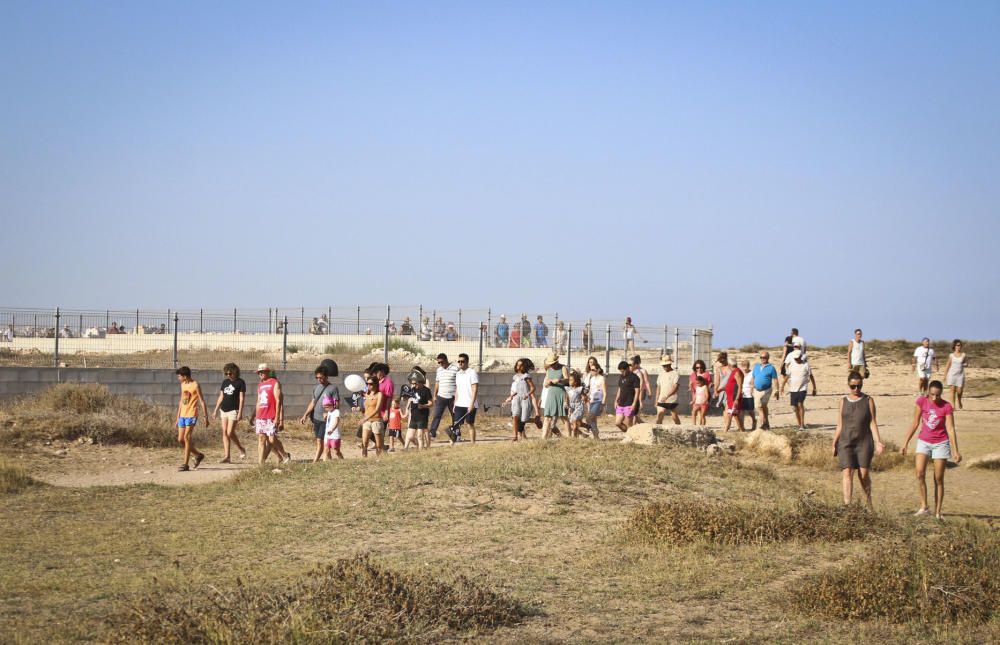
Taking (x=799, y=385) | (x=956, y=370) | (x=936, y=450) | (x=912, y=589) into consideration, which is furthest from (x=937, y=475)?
(x=956, y=370)

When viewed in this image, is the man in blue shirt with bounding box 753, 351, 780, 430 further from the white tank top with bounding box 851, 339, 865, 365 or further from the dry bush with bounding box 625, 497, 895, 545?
the dry bush with bounding box 625, 497, 895, 545

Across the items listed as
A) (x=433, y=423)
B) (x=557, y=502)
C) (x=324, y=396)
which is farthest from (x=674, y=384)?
(x=557, y=502)

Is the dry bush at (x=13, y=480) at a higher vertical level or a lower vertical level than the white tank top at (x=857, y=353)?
lower

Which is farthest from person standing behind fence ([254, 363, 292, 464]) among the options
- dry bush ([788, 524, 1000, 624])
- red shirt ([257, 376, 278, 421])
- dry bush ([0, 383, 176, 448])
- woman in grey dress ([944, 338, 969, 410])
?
woman in grey dress ([944, 338, 969, 410])

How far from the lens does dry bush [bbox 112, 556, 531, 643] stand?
6277 mm

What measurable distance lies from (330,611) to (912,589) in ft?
13.6

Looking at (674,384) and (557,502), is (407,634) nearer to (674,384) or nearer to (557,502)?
(557,502)

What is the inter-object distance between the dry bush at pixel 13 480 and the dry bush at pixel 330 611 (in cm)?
689

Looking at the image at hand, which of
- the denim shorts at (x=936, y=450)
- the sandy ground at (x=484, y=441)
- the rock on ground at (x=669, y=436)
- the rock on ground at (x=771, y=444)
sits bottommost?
the sandy ground at (x=484, y=441)

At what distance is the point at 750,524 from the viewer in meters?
10.3

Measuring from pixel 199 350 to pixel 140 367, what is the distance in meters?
1.43

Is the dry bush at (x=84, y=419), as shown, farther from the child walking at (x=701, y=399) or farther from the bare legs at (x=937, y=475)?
the bare legs at (x=937, y=475)

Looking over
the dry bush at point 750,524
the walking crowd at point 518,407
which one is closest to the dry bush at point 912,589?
the dry bush at point 750,524

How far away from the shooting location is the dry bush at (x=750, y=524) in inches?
397
